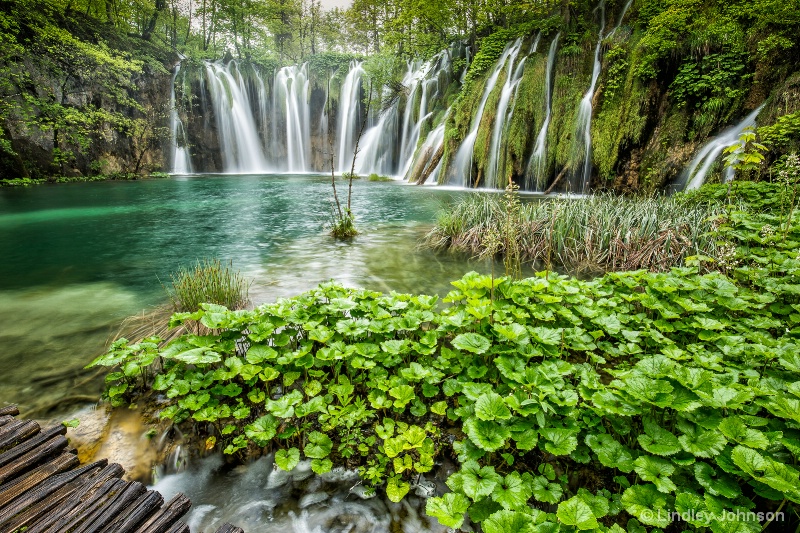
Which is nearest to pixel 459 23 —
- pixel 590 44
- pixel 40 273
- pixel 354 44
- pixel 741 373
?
pixel 590 44

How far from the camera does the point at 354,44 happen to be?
4416 cm

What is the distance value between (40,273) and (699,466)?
27.8ft

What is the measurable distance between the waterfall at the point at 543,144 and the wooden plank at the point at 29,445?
503 inches

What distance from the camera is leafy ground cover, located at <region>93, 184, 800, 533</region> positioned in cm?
146

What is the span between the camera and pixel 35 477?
1.66m

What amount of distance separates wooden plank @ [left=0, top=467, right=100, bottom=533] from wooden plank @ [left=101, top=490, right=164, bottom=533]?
→ 0.88ft

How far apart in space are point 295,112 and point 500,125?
21.9 m

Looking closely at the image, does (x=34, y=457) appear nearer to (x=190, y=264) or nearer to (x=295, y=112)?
(x=190, y=264)

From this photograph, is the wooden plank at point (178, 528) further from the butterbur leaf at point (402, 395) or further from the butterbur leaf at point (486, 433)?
the butterbur leaf at point (486, 433)

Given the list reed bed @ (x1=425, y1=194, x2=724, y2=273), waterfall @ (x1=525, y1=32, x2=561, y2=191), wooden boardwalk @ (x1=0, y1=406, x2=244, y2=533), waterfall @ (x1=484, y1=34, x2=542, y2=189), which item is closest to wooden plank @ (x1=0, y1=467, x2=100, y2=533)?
wooden boardwalk @ (x1=0, y1=406, x2=244, y2=533)

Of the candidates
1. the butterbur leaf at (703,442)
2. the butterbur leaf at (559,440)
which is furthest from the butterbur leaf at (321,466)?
the butterbur leaf at (703,442)

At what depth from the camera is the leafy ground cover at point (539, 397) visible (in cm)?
146

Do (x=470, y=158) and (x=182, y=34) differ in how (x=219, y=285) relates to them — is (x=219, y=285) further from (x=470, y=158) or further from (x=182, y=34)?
(x=182, y=34)

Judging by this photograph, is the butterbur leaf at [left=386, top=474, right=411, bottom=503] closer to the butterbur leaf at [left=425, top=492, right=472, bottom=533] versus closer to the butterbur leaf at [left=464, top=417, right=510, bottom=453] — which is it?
the butterbur leaf at [left=425, top=492, right=472, bottom=533]
